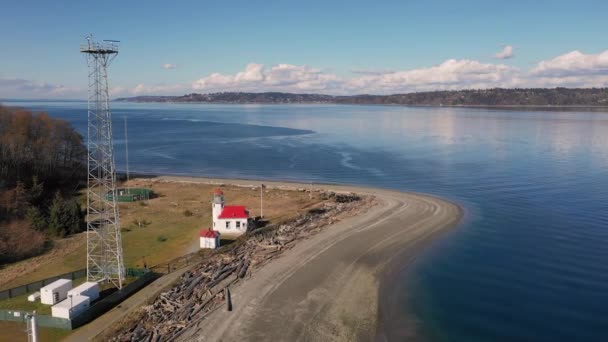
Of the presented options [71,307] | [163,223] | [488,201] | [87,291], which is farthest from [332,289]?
[488,201]

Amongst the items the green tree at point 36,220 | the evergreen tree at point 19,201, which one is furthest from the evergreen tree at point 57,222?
the evergreen tree at point 19,201

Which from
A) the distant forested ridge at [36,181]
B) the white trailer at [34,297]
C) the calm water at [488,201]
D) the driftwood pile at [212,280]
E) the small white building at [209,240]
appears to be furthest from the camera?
the distant forested ridge at [36,181]

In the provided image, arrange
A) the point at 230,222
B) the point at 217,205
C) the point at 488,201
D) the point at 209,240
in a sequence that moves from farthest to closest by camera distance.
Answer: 1. the point at 488,201
2. the point at 217,205
3. the point at 230,222
4. the point at 209,240

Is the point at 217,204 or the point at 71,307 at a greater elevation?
the point at 217,204

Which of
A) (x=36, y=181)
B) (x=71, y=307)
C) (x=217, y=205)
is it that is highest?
(x=36, y=181)

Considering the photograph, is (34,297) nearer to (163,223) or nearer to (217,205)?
(217,205)

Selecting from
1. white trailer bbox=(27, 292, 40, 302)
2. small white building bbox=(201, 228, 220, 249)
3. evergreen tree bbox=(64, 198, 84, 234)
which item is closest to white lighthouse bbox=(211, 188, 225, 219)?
small white building bbox=(201, 228, 220, 249)

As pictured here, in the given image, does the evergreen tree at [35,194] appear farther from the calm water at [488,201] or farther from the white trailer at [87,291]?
the white trailer at [87,291]
